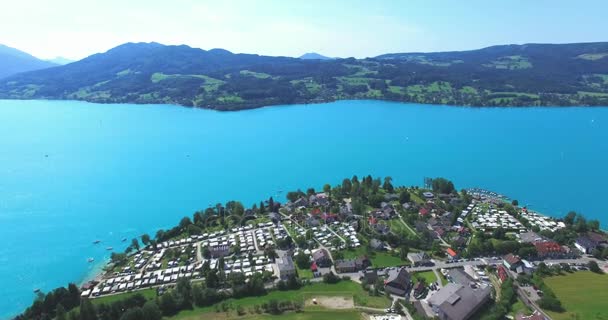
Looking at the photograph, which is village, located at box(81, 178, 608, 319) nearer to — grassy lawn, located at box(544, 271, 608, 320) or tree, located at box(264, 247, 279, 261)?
tree, located at box(264, 247, 279, 261)

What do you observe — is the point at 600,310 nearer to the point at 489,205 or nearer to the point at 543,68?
the point at 489,205

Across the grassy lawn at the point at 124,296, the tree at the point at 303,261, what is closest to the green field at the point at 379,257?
the tree at the point at 303,261

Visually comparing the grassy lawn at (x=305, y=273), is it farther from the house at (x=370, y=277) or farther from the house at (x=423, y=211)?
the house at (x=423, y=211)

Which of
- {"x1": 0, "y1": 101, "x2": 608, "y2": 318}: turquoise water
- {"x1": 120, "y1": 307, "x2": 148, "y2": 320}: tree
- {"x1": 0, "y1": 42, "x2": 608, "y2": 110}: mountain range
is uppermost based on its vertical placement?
{"x1": 0, "y1": 42, "x2": 608, "y2": 110}: mountain range

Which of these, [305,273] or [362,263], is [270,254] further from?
[362,263]

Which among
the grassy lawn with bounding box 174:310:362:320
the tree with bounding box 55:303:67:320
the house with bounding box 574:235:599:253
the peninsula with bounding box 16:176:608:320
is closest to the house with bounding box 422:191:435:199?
the peninsula with bounding box 16:176:608:320

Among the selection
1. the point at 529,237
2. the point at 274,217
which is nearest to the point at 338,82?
the point at 274,217
